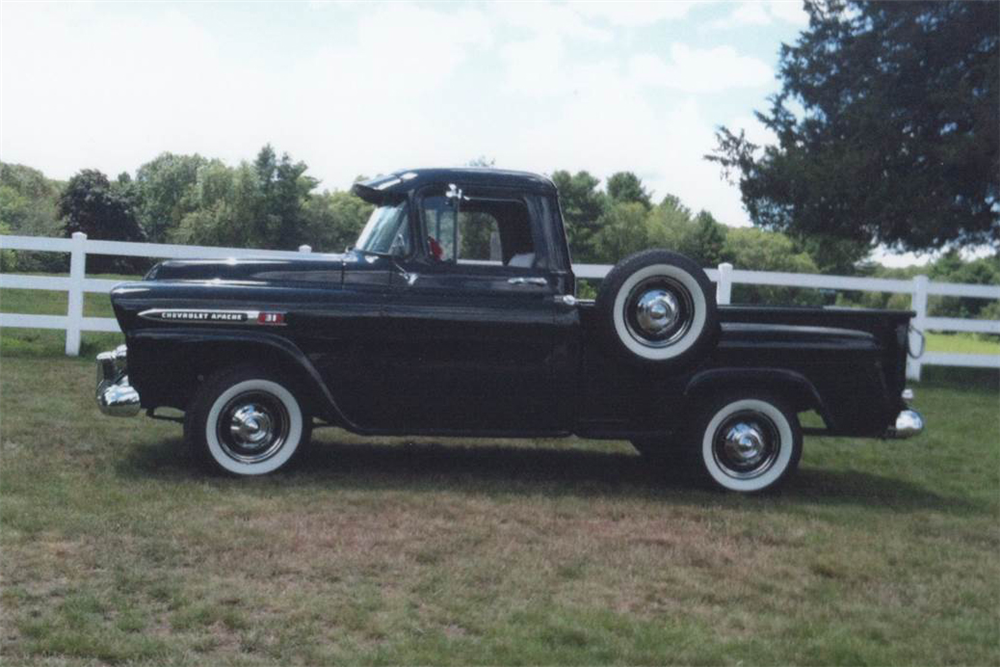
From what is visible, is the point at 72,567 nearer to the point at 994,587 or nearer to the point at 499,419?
the point at 499,419

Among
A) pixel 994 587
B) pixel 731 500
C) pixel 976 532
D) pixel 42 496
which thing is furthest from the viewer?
pixel 731 500

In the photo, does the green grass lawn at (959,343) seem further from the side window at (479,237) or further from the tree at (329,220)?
the side window at (479,237)

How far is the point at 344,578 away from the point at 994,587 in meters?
3.36

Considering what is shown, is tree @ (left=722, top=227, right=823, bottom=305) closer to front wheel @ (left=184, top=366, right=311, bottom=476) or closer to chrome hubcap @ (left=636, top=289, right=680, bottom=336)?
chrome hubcap @ (left=636, top=289, right=680, bottom=336)

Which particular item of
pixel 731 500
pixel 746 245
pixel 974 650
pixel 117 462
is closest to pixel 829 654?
pixel 974 650

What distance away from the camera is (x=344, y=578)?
521 cm

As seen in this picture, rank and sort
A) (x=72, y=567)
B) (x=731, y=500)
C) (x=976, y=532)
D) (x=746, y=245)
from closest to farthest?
(x=72, y=567), (x=976, y=532), (x=731, y=500), (x=746, y=245)

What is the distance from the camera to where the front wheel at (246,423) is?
7219mm

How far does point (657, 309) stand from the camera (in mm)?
7398

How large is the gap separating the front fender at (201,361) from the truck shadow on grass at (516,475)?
454 mm

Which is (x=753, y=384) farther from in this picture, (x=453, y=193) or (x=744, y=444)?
(x=453, y=193)

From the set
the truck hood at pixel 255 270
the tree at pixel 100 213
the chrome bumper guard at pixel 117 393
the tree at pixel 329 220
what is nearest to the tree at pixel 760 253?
the tree at pixel 329 220

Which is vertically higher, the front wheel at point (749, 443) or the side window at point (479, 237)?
the side window at point (479, 237)

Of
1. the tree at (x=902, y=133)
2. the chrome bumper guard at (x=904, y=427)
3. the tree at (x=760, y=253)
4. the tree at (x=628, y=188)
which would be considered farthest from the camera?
the tree at (x=760, y=253)
